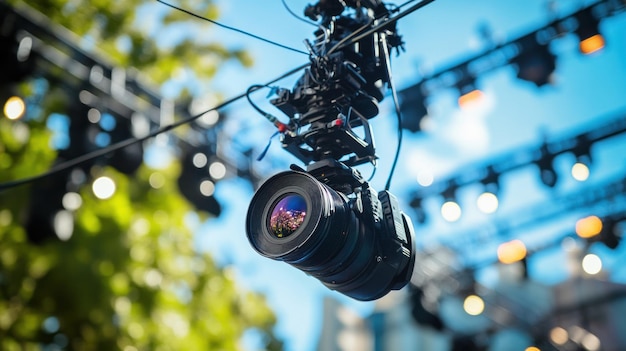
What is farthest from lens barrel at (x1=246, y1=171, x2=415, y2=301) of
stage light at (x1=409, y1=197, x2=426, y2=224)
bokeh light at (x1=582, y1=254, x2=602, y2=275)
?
bokeh light at (x1=582, y1=254, x2=602, y2=275)

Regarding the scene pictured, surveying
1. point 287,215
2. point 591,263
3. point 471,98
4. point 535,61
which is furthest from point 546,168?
point 287,215

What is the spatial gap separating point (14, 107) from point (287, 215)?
3.25m

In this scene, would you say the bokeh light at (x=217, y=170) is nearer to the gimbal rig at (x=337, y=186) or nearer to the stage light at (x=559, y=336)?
the gimbal rig at (x=337, y=186)

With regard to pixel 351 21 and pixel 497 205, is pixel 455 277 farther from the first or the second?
pixel 351 21

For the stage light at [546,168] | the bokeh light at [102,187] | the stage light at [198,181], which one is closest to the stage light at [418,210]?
the stage light at [546,168]

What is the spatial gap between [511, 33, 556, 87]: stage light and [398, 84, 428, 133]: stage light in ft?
2.62

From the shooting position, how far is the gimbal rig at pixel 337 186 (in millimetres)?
1747

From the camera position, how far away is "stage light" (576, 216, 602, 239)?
23.3 feet

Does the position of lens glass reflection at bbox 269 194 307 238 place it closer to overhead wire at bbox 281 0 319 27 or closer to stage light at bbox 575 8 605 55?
overhead wire at bbox 281 0 319 27

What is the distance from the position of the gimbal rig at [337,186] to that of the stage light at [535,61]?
307 cm

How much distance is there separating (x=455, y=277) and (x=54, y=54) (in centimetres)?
616

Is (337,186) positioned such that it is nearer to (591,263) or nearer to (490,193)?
(490,193)

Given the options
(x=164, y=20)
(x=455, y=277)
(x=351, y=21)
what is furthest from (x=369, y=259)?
(x=455, y=277)

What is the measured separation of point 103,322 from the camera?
18.2 ft
